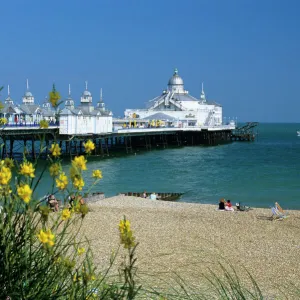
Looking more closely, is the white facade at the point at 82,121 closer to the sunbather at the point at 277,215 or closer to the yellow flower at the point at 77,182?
the sunbather at the point at 277,215

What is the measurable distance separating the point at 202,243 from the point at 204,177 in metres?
22.3

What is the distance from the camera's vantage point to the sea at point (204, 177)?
87.6 feet

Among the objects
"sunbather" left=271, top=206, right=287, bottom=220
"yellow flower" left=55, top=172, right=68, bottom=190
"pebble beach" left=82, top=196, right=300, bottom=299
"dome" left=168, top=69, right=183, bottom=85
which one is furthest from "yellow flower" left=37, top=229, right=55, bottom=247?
"dome" left=168, top=69, right=183, bottom=85

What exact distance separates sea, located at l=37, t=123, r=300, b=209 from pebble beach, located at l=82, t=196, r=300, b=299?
762 cm

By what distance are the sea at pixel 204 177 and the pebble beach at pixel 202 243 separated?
25.0ft

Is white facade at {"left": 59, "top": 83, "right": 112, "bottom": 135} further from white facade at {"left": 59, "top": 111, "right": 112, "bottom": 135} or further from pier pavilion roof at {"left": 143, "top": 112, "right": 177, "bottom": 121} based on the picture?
pier pavilion roof at {"left": 143, "top": 112, "right": 177, "bottom": 121}

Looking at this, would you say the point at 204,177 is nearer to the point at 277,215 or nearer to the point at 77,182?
the point at 277,215

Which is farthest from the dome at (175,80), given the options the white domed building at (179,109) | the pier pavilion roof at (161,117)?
the pier pavilion roof at (161,117)

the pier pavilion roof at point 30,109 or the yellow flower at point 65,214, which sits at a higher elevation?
the pier pavilion roof at point 30,109

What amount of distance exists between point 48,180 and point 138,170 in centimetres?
787

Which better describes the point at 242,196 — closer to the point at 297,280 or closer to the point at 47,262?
the point at 297,280

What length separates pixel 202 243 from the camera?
41.7 feet

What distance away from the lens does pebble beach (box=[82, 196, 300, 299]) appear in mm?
10156

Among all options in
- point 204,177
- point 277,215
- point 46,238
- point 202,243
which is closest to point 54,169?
point 46,238
